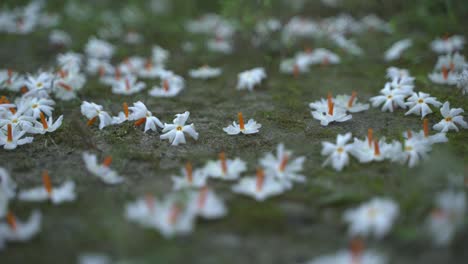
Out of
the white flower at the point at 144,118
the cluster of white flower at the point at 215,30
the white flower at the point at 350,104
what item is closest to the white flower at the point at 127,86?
the white flower at the point at 144,118

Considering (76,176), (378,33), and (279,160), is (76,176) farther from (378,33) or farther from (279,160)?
(378,33)

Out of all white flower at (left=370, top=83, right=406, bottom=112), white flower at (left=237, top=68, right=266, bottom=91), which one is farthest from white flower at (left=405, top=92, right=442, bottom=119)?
white flower at (left=237, top=68, right=266, bottom=91)

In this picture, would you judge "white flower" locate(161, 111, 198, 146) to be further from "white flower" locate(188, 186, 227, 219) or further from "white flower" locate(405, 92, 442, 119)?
"white flower" locate(405, 92, 442, 119)

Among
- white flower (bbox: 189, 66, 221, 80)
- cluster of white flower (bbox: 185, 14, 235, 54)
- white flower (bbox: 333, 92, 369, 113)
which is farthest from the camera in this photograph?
cluster of white flower (bbox: 185, 14, 235, 54)

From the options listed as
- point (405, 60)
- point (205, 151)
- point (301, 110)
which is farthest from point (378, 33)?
point (205, 151)

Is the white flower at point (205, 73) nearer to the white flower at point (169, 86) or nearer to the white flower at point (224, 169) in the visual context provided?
the white flower at point (169, 86)

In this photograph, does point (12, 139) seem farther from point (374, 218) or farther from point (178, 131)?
point (374, 218)

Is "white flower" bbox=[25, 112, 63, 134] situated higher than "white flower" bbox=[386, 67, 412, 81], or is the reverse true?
"white flower" bbox=[386, 67, 412, 81]

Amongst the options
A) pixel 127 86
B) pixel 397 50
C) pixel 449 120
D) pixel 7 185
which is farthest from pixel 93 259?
pixel 397 50
